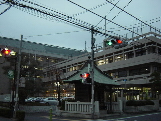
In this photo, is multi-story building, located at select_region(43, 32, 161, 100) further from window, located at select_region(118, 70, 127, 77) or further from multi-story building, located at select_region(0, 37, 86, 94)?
multi-story building, located at select_region(0, 37, 86, 94)

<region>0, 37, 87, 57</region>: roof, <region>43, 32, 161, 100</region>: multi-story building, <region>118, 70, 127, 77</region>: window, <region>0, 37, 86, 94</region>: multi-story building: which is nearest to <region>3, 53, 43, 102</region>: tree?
<region>43, 32, 161, 100</region>: multi-story building

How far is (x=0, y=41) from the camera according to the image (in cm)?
8188

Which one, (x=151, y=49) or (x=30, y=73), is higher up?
(x=151, y=49)

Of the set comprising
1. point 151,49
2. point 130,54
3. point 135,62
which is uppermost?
point 151,49

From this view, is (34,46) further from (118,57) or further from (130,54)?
(130,54)

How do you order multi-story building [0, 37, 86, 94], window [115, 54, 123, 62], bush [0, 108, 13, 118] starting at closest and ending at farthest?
bush [0, 108, 13, 118] → window [115, 54, 123, 62] → multi-story building [0, 37, 86, 94]

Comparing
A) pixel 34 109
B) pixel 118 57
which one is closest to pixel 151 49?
pixel 118 57

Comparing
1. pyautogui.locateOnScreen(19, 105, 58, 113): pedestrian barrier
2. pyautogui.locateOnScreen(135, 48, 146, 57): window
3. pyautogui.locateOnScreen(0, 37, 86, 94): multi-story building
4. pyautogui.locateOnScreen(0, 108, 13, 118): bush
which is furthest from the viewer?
pyautogui.locateOnScreen(0, 37, 86, 94): multi-story building

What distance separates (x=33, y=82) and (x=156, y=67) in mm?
33583

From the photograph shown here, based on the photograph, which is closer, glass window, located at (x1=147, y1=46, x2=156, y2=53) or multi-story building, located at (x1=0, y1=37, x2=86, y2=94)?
glass window, located at (x1=147, y1=46, x2=156, y2=53)

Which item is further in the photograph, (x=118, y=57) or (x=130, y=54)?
(x=118, y=57)

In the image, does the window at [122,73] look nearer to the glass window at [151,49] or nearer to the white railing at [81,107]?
the glass window at [151,49]

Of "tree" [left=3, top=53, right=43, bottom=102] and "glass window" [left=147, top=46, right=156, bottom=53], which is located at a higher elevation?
"glass window" [left=147, top=46, right=156, bottom=53]

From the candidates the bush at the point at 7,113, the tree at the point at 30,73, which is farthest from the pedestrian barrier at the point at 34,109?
the bush at the point at 7,113
